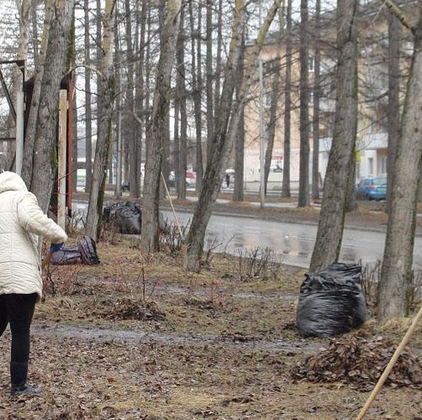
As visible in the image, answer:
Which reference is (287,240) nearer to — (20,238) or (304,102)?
(304,102)

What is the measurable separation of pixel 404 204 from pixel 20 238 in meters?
4.35

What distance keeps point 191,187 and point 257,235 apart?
5401 cm

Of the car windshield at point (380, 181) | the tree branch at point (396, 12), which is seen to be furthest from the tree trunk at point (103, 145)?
the car windshield at point (380, 181)

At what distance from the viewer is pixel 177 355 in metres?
7.93

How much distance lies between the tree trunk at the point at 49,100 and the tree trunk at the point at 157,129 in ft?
19.0

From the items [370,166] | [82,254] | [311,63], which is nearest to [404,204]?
[82,254]

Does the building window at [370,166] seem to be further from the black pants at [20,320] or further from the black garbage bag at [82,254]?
the black pants at [20,320]

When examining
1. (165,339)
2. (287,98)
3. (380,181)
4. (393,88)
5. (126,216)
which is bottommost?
(165,339)

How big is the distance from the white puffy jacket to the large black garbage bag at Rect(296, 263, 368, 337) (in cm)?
349

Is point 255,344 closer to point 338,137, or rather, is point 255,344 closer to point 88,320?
point 88,320

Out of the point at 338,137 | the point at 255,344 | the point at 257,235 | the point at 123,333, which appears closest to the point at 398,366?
the point at 255,344

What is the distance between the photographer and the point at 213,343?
28.3 ft

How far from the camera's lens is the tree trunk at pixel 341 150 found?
12.0m

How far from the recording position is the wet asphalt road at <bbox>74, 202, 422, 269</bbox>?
19.6 metres
